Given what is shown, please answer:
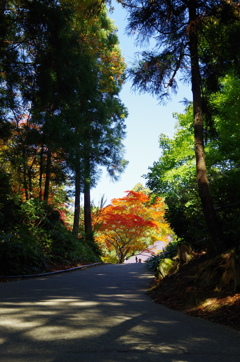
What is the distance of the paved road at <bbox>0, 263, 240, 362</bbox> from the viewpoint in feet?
9.28

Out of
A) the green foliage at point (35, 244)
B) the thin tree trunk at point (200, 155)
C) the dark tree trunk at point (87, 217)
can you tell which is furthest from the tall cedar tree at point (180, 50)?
Result: the dark tree trunk at point (87, 217)

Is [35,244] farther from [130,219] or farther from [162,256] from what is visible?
[130,219]

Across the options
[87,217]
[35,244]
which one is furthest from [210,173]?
[87,217]

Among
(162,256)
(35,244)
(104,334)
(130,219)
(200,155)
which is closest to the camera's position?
(104,334)

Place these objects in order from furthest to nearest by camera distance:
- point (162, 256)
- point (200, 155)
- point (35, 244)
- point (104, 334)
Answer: point (162, 256) → point (35, 244) → point (200, 155) → point (104, 334)

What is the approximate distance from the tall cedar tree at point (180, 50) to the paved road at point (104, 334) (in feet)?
8.07

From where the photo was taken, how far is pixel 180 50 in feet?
26.0

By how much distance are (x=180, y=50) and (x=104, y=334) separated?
6.81 metres

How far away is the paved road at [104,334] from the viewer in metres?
2.83

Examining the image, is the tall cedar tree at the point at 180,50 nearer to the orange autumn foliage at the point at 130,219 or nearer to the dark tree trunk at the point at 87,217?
the dark tree trunk at the point at 87,217

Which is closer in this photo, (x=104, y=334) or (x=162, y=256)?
(x=104, y=334)

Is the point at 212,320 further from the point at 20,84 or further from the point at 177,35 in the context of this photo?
the point at 20,84

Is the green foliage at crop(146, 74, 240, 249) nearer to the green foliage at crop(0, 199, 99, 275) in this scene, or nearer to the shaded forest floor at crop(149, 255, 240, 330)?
the shaded forest floor at crop(149, 255, 240, 330)

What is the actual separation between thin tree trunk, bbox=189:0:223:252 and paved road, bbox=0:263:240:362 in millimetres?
1862
